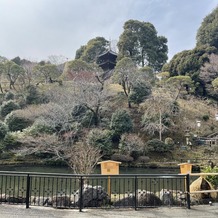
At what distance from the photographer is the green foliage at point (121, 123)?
21.3 metres

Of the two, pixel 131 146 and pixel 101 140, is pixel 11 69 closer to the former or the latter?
pixel 101 140

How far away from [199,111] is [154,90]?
5028 millimetres

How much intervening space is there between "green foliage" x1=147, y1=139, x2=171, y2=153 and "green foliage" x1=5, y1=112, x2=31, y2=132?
1106 cm

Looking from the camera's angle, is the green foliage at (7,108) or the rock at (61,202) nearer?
the rock at (61,202)

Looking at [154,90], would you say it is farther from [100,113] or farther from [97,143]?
[97,143]

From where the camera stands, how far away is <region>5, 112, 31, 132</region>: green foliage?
22812 mm

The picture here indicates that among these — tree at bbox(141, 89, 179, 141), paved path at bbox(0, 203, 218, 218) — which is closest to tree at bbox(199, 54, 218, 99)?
tree at bbox(141, 89, 179, 141)

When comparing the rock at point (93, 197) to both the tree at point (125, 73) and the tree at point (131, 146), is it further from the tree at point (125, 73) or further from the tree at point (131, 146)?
the tree at point (125, 73)

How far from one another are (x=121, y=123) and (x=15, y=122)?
933cm

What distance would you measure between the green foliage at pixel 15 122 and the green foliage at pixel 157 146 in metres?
11.1

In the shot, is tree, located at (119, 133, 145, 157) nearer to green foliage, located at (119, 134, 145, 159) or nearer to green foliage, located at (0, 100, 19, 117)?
green foliage, located at (119, 134, 145, 159)

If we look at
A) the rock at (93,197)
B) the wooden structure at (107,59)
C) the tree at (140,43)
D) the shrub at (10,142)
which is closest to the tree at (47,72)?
the wooden structure at (107,59)

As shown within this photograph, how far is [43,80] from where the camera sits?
3131 centimetres

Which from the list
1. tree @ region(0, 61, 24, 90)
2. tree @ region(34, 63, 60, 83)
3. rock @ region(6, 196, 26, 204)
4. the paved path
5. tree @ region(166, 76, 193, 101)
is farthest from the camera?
tree @ region(0, 61, 24, 90)
